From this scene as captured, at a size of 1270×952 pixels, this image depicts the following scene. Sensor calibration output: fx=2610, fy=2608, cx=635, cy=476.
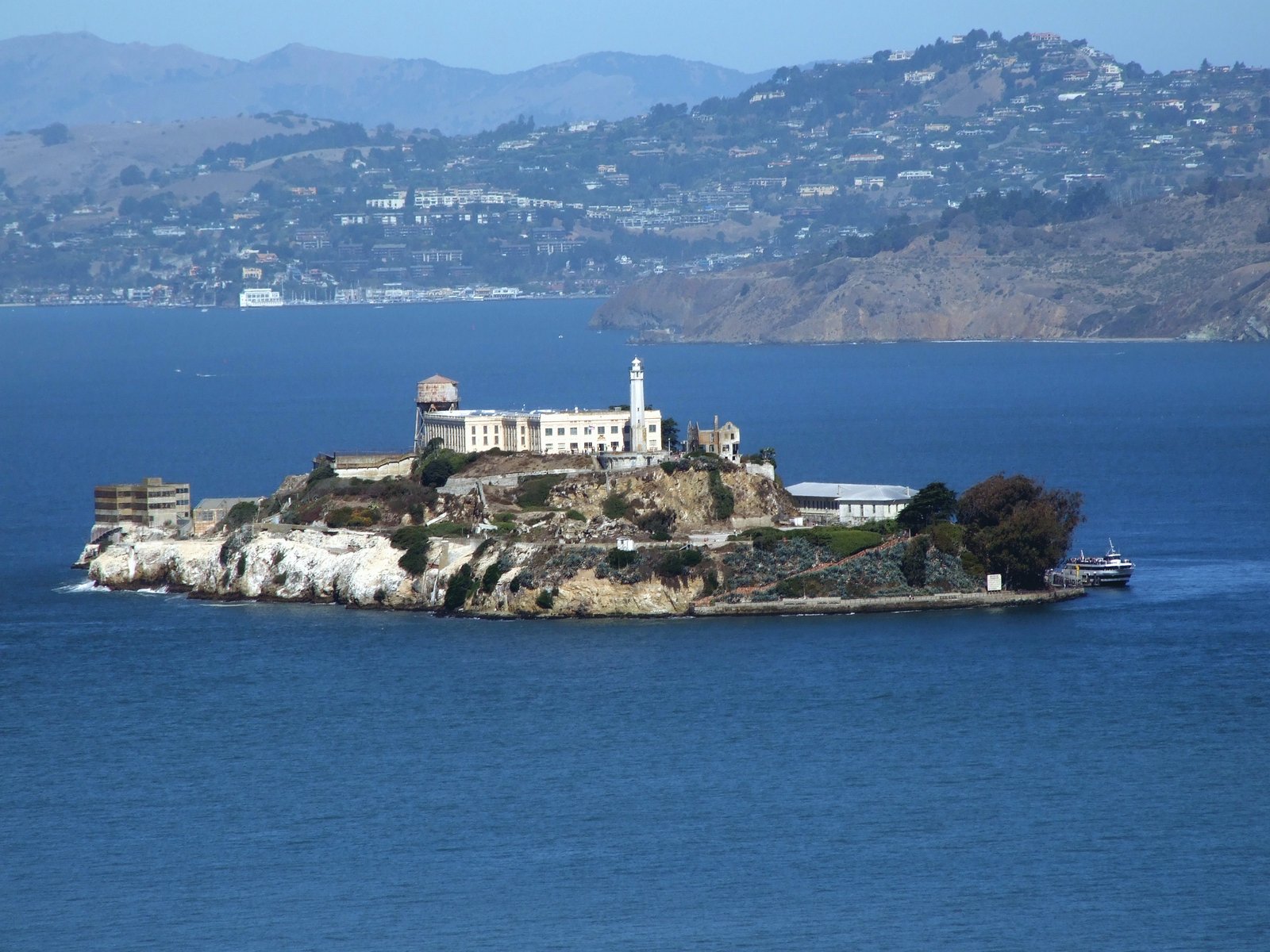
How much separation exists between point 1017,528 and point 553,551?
11.4 metres

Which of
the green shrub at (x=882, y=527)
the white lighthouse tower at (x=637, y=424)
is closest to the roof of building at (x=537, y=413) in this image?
the white lighthouse tower at (x=637, y=424)

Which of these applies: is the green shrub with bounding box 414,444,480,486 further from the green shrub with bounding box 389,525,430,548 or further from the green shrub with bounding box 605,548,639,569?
the green shrub with bounding box 605,548,639,569

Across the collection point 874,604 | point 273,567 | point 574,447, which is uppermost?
point 574,447

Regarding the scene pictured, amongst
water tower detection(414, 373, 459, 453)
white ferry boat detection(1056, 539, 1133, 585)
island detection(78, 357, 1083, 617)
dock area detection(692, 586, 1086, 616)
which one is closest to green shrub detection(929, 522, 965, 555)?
island detection(78, 357, 1083, 617)

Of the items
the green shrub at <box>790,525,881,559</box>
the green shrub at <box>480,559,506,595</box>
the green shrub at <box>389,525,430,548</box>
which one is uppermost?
the green shrub at <box>389,525,430,548</box>

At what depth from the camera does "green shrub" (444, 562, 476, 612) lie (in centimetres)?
6378

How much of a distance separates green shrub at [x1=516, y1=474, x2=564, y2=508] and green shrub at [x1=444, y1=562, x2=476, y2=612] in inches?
228

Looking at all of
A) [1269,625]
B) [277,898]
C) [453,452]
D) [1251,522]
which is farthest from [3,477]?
[277,898]

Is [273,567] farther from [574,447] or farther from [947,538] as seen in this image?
[947,538]

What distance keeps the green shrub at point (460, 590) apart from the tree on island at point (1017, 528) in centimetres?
1224

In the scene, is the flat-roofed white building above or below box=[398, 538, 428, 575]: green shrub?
above

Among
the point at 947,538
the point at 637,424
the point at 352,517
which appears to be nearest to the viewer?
the point at 947,538

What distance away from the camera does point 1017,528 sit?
63.9 metres

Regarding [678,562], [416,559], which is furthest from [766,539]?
[416,559]
